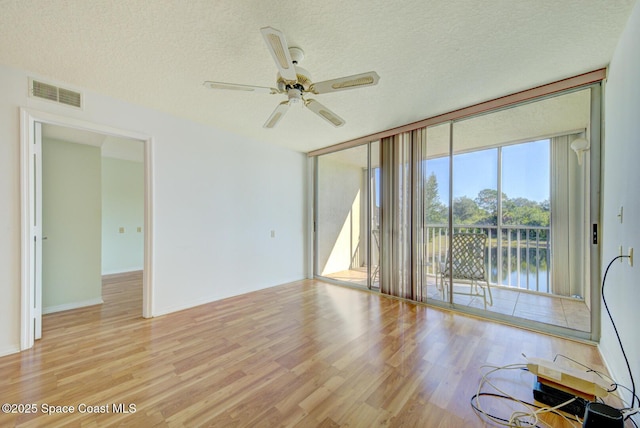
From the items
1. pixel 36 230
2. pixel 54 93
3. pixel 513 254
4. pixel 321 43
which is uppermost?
pixel 321 43

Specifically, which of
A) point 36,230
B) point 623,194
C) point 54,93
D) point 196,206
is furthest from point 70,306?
point 623,194

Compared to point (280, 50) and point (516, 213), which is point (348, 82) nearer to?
point (280, 50)

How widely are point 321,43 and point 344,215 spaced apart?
400cm

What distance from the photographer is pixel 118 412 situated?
1580 millimetres

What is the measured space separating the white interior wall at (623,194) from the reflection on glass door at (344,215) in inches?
107

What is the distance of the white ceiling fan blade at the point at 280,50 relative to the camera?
1.39 m

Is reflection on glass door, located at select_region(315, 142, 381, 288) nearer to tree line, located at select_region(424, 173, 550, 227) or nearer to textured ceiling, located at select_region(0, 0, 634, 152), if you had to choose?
tree line, located at select_region(424, 173, 550, 227)

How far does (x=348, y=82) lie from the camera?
1781mm

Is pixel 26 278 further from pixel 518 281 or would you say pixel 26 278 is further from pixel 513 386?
pixel 518 281

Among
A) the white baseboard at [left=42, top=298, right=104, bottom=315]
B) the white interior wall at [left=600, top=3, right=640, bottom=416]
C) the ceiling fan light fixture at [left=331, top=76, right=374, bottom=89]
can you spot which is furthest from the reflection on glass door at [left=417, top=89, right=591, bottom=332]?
the white baseboard at [left=42, top=298, right=104, bottom=315]

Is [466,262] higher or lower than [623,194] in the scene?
lower

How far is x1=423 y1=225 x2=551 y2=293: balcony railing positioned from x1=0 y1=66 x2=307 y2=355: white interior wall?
2.47 metres

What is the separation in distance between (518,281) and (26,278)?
245 inches

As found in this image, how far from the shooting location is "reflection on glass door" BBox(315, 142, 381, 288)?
15.7 feet
